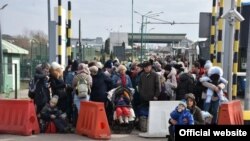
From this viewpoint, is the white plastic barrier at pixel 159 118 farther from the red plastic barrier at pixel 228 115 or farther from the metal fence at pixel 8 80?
the metal fence at pixel 8 80

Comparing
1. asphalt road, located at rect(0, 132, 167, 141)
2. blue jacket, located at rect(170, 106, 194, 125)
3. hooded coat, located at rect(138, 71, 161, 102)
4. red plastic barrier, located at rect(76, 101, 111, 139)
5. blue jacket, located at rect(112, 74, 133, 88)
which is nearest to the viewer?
blue jacket, located at rect(170, 106, 194, 125)

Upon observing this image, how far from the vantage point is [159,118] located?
1101 centimetres

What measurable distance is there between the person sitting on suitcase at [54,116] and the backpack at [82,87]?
0.62 metres

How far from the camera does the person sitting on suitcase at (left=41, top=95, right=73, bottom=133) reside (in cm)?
1133

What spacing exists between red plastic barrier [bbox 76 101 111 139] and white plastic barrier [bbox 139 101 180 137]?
3.28ft

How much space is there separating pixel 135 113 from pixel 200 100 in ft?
6.00

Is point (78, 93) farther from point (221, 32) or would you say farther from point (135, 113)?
point (221, 32)

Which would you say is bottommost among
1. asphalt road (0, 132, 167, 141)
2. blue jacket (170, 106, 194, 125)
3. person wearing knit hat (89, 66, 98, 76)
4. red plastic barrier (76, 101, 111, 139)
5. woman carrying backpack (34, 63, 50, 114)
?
asphalt road (0, 132, 167, 141)

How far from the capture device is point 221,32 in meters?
13.0

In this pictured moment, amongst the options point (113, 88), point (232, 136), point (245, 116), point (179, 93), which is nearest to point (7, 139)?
point (113, 88)

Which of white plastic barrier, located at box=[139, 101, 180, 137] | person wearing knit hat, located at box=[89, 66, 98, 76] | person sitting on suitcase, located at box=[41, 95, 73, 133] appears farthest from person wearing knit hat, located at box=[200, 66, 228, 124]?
person sitting on suitcase, located at box=[41, 95, 73, 133]

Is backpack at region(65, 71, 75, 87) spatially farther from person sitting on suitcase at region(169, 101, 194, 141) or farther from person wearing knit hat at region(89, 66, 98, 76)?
person sitting on suitcase at region(169, 101, 194, 141)

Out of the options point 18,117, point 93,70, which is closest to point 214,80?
point 93,70

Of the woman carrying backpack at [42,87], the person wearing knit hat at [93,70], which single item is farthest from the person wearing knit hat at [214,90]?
the woman carrying backpack at [42,87]
